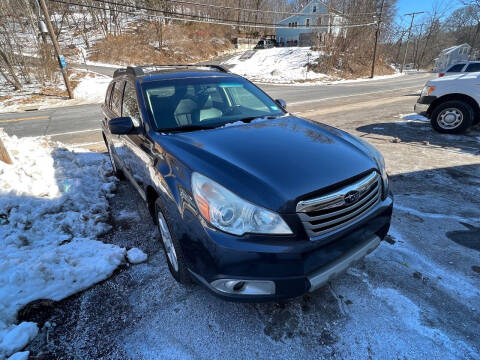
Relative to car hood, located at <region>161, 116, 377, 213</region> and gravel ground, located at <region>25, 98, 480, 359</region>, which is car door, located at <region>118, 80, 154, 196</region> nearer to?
car hood, located at <region>161, 116, 377, 213</region>

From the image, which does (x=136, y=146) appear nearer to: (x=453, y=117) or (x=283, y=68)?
(x=453, y=117)

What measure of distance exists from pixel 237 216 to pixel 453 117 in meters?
7.08

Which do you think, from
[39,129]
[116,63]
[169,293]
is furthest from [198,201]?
[116,63]

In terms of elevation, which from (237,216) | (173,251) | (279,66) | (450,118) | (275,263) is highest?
(279,66)

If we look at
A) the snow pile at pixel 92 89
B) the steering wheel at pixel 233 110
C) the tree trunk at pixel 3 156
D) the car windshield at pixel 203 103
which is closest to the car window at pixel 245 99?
the car windshield at pixel 203 103

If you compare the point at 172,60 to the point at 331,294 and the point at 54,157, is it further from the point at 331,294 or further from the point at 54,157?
the point at 331,294

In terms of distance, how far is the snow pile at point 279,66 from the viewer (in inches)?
1036

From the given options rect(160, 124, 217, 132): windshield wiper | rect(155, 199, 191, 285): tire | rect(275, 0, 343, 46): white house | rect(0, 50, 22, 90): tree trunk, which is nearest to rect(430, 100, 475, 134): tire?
rect(160, 124, 217, 132): windshield wiper

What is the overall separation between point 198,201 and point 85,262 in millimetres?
1568

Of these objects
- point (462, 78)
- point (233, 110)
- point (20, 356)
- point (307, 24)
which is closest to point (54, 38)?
point (233, 110)

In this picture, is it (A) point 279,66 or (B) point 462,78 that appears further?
(A) point 279,66

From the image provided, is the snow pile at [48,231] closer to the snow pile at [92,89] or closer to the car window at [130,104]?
the car window at [130,104]

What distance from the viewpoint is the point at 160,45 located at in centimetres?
3566

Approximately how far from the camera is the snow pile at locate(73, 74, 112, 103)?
15398mm
